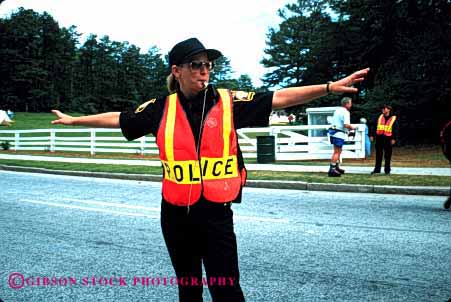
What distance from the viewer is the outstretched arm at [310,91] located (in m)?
2.57

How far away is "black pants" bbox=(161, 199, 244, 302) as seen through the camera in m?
2.43

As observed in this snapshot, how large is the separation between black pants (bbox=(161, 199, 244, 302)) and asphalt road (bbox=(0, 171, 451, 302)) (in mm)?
1353

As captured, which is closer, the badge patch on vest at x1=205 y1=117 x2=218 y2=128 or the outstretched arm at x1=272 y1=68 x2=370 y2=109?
the badge patch on vest at x1=205 y1=117 x2=218 y2=128

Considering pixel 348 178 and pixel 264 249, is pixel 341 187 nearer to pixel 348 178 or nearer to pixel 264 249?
pixel 348 178

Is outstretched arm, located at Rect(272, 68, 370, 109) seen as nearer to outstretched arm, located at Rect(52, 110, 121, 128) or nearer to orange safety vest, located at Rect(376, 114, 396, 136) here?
outstretched arm, located at Rect(52, 110, 121, 128)

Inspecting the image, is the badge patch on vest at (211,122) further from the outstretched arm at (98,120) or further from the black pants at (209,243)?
the outstretched arm at (98,120)

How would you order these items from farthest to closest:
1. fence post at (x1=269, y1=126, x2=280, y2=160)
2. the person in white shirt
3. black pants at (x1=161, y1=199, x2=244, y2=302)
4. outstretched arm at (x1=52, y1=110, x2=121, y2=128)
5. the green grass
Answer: fence post at (x1=269, y1=126, x2=280, y2=160)
the person in white shirt
the green grass
outstretched arm at (x1=52, y1=110, x2=121, y2=128)
black pants at (x1=161, y1=199, x2=244, y2=302)

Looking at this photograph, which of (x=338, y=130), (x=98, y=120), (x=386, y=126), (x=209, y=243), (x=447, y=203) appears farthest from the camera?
(x=338, y=130)

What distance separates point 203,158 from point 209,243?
469mm

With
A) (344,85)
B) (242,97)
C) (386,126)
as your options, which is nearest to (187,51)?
(242,97)

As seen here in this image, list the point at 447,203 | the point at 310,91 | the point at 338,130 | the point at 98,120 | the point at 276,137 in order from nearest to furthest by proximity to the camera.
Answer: the point at 310,91, the point at 98,120, the point at 447,203, the point at 338,130, the point at 276,137

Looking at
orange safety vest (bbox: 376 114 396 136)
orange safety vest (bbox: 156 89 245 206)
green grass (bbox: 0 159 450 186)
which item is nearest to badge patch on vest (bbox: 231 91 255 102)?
orange safety vest (bbox: 156 89 245 206)

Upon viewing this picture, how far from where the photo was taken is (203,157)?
2467mm

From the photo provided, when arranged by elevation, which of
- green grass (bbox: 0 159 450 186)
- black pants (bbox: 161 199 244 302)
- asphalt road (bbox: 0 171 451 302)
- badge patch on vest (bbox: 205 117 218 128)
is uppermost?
badge patch on vest (bbox: 205 117 218 128)
